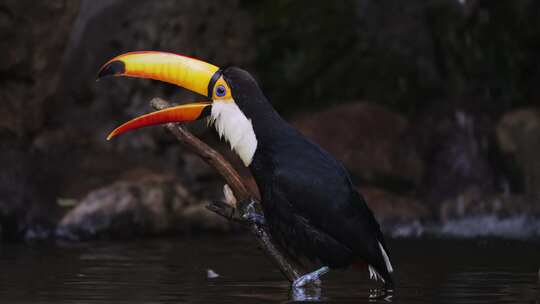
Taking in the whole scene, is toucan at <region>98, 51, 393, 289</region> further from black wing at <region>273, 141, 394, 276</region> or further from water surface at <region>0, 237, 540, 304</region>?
water surface at <region>0, 237, 540, 304</region>

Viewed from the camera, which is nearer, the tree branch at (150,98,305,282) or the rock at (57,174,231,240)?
the tree branch at (150,98,305,282)

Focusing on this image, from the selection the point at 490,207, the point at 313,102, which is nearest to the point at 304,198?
the point at 490,207

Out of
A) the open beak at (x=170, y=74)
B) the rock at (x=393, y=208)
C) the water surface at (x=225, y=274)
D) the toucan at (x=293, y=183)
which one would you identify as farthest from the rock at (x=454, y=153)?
the open beak at (x=170, y=74)

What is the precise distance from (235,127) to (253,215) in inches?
31.6

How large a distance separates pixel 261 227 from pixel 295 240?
0.34 m

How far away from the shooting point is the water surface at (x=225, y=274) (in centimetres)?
991

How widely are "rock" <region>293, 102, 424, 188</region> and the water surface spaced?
5.58m

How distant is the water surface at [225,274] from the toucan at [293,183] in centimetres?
37

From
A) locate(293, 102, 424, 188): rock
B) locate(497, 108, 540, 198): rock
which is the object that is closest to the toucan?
locate(497, 108, 540, 198): rock

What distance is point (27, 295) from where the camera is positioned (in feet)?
33.1

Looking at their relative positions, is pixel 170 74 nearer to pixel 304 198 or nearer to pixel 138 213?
pixel 304 198

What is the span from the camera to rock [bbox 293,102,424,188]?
24.1 meters

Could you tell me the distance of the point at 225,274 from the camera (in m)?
12.6

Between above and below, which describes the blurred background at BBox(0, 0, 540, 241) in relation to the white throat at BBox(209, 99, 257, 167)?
above
